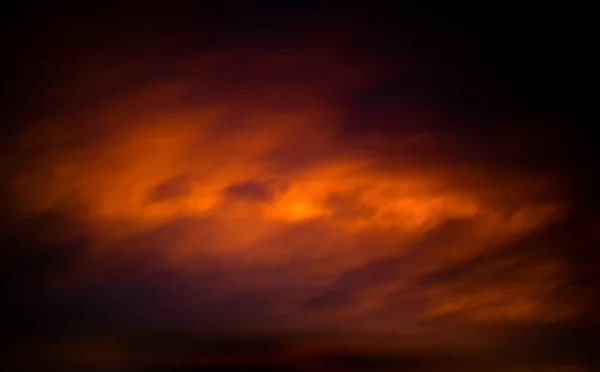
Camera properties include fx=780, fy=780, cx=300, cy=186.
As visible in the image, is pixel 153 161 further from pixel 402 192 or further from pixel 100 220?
pixel 402 192

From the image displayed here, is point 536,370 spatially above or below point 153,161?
below

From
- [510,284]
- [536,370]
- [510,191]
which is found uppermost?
[510,191]

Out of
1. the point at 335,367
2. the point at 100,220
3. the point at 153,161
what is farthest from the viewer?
the point at 335,367

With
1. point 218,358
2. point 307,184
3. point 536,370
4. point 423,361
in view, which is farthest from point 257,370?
point 536,370

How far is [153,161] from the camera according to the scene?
661 cm

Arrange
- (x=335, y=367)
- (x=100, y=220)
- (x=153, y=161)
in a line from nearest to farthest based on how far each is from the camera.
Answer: (x=153, y=161)
(x=100, y=220)
(x=335, y=367)

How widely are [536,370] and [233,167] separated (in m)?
3.35

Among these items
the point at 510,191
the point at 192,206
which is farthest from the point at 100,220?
the point at 510,191

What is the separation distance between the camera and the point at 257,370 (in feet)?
25.5

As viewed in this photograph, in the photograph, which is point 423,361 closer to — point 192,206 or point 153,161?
point 192,206

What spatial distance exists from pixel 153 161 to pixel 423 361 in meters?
3.10

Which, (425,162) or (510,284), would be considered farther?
(510,284)

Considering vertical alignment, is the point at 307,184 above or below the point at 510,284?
above

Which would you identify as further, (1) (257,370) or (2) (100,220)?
(1) (257,370)
